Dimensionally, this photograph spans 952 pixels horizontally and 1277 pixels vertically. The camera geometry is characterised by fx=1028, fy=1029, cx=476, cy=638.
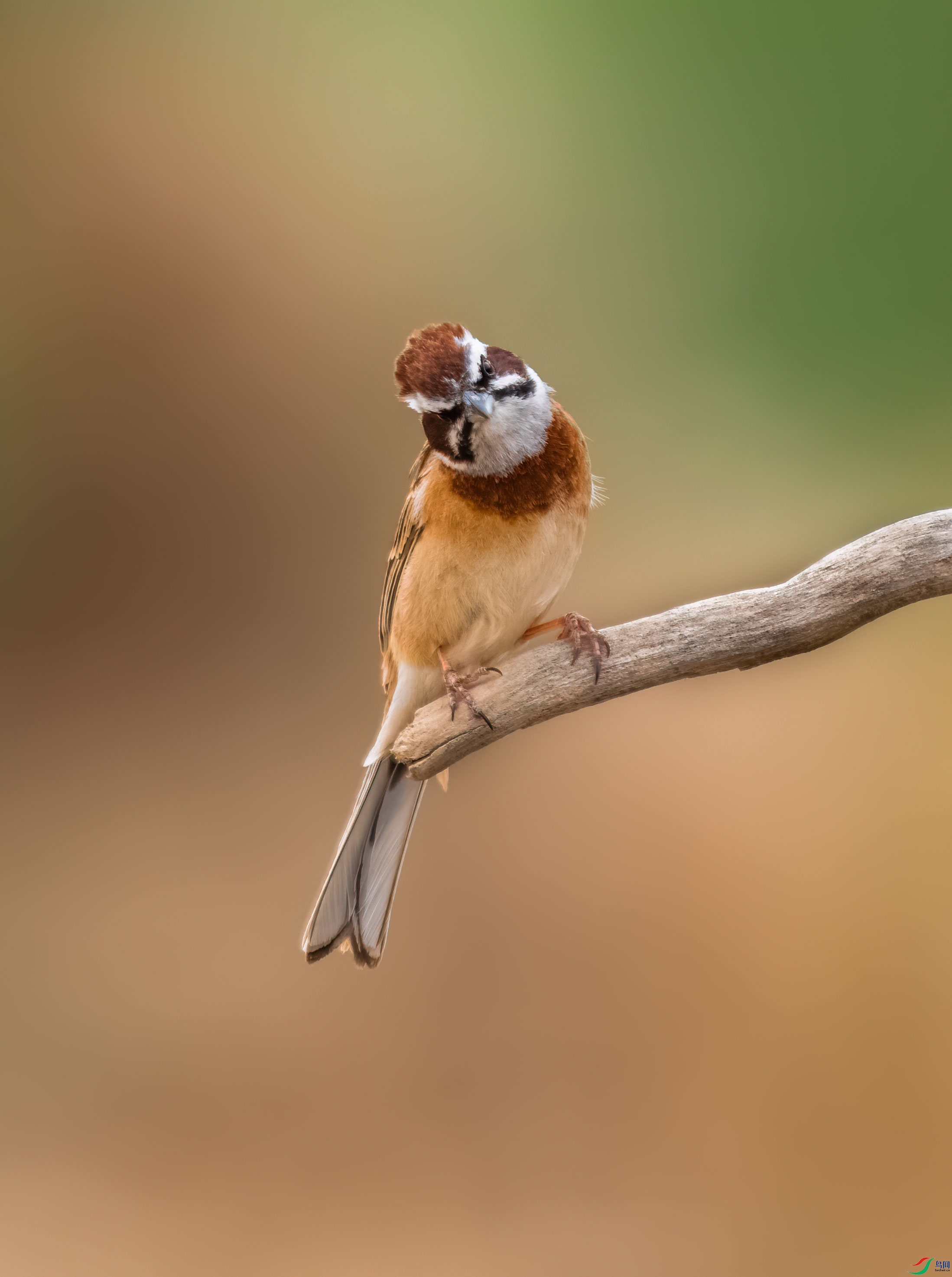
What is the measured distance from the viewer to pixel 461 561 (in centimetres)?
131

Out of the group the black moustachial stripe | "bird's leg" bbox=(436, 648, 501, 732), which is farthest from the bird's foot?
the black moustachial stripe

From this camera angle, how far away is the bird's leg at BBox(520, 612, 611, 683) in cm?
121

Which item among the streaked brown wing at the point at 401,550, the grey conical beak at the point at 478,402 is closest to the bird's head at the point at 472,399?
the grey conical beak at the point at 478,402

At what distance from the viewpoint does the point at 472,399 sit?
3.71ft

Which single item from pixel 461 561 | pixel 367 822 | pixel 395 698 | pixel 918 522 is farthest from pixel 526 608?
pixel 918 522

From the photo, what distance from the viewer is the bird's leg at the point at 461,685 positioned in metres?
1.27

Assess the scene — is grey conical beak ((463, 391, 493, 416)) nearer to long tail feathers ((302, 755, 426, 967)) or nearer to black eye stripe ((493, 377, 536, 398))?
black eye stripe ((493, 377, 536, 398))

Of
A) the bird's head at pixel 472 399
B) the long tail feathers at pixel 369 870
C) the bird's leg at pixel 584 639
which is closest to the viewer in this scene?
the bird's head at pixel 472 399

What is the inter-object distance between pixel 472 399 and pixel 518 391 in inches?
3.8

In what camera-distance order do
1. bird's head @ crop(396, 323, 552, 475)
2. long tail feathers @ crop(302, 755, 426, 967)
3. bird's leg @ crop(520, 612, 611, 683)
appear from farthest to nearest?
long tail feathers @ crop(302, 755, 426, 967)
bird's leg @ crop(520, 612, 611, 683)
bird's head @ crop(396, 323, 552, 475)

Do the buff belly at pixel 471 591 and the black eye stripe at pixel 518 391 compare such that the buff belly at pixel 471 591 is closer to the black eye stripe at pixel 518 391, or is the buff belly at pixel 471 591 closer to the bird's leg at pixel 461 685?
the bird's leg at pixel 461 685

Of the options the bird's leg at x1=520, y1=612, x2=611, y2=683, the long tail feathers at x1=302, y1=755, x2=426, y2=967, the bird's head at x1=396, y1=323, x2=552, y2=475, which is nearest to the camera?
the bird's head at x1=396, y1=323, x2=552, y2=475

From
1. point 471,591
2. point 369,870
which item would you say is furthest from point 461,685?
point 369,870

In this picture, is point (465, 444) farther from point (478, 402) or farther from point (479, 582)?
point (479, 582)
